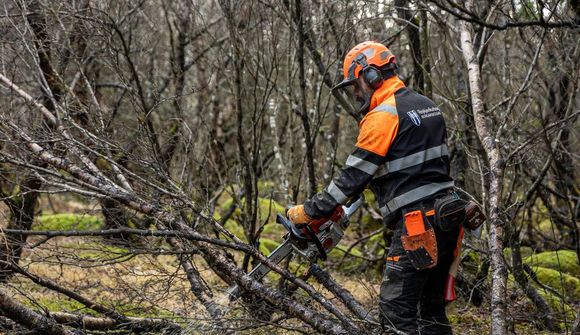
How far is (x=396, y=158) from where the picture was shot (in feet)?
13.6

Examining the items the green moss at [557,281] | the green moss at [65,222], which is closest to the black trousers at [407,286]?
the green moss at [557,281]

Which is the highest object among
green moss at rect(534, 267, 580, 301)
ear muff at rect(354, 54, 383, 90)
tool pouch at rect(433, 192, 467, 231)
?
ear muff at rect(354, 54, 383, 90)

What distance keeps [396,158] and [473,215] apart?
0.72m

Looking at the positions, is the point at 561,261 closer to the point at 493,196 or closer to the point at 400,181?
the point at 493,196

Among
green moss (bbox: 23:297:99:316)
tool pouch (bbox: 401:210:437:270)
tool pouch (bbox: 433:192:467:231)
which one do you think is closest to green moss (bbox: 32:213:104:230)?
green moss (bbox: 23:297:99:316)

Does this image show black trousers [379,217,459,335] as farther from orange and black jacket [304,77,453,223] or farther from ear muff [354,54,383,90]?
ear muff [354,54,383,90]

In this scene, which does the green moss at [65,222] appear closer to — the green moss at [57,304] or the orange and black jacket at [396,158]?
the green moss at [57,304]

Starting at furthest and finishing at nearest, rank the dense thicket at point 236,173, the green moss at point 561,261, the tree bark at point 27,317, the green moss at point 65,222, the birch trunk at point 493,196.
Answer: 1. the green moss at point 65,222
2. the green moss at point 561,261
3. the dense thicket at point 236,173
4. the birch trunk at point 493,196
5. the tree bark at point 27,317

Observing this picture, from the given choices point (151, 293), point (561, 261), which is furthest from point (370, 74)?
point (561, 261)

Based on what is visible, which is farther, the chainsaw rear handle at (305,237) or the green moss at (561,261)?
the green moss at (561,261)

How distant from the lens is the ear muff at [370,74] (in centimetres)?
432

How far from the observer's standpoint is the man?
4094 mm

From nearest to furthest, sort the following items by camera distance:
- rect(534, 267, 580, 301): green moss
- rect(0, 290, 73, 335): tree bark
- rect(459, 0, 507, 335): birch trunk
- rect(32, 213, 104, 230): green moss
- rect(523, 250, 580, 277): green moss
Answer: rect(0, 290, 73, 335): tree bark → rect(459, 0, 507, 335): birch trunk → rect(534, 267, 580, 301): green moss → rect(523, 250, 580, 277): green moss → rect(32, 213, 104, 230): green moss

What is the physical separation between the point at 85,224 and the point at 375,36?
5.51 m
